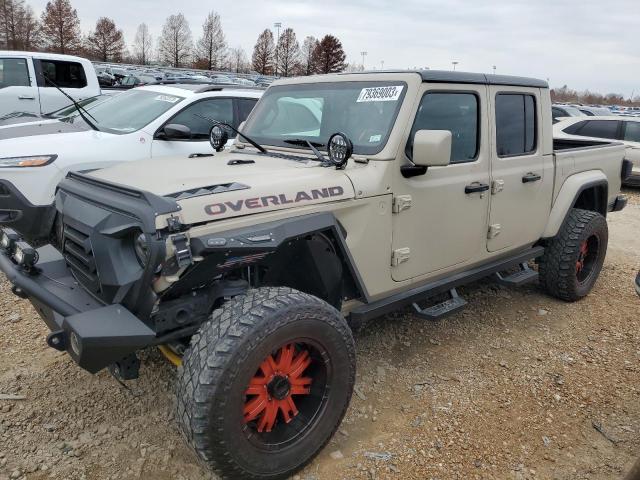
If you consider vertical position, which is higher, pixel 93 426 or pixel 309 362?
pixel 309 362

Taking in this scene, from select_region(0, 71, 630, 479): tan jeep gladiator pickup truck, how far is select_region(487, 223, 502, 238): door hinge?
0.01m

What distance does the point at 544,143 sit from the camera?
4.49 m

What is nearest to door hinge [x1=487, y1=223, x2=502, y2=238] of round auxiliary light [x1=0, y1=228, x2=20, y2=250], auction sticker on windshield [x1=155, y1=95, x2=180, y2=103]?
round auxiliary light [x1=0, y1=228, x2=20, y2=250]

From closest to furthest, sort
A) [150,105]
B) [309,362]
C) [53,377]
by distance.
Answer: [309,362] → [53,377] → [150,105]

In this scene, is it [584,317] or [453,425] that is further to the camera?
[584,317]

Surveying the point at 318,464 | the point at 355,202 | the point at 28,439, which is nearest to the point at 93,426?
the point at 28,439

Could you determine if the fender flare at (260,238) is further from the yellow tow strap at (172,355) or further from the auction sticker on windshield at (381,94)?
the auction sticker on windshield at (381,94)

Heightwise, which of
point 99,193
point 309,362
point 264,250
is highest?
point 99,193

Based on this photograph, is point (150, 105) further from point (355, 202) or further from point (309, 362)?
point (309, 362)

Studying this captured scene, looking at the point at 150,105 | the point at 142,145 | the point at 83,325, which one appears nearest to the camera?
the point at 83,325

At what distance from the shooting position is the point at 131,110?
6.16m

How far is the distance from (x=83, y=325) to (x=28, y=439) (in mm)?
1146

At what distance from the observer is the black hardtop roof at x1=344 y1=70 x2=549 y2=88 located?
345cm

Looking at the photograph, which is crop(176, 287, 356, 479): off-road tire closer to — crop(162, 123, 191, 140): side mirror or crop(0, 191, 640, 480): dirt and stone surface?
crop(0, 191, 640, 480): dirt and stone surface
